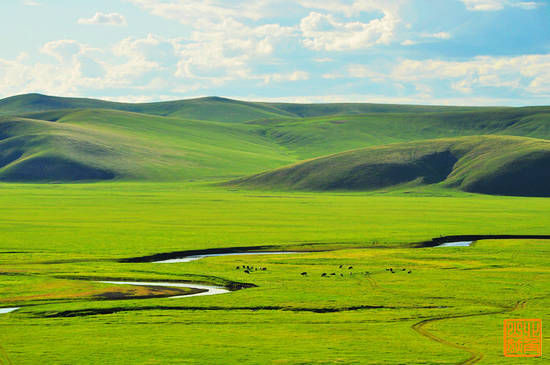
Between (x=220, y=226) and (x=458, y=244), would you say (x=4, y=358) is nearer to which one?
(x=458, y=244)

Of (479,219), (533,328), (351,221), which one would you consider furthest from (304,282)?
(479,219)

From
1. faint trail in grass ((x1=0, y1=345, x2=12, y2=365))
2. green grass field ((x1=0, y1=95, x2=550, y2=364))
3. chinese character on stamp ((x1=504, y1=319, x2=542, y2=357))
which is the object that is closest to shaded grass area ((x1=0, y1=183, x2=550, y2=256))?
green grass field ((x1=0, y1=95, x2=550, y2=364))

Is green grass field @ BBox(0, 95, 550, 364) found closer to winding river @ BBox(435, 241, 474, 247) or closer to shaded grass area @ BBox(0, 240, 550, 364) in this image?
shaded grass area @ BBox(0, 240, 550, 364)

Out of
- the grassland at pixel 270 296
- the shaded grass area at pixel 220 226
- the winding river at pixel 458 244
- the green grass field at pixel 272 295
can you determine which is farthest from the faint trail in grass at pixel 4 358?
the winding river at pixel 458 244

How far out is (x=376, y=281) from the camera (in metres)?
48.2

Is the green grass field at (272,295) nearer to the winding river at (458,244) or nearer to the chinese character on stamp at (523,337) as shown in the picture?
the chinese character on stamp at (523,337)

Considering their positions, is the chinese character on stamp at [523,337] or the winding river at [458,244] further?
the winding river at [458,244]

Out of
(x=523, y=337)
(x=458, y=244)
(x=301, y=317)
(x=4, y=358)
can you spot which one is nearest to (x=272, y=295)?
(x=301, y=317)

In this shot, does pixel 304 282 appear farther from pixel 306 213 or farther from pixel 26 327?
pixel 306 213

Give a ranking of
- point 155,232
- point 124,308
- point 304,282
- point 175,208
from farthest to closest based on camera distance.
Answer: point 175,208 < point 155,232 < point 304,282 < point 124,308

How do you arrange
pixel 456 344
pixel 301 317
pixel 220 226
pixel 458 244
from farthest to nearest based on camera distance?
pixel 220 226, pixel 458 244, pixel 301 317, pixel 456 344

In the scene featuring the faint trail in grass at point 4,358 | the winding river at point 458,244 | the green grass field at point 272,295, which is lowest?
the winding river at point 458,244

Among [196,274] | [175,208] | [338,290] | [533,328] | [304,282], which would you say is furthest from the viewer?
[175,208]

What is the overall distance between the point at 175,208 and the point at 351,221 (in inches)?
1513
